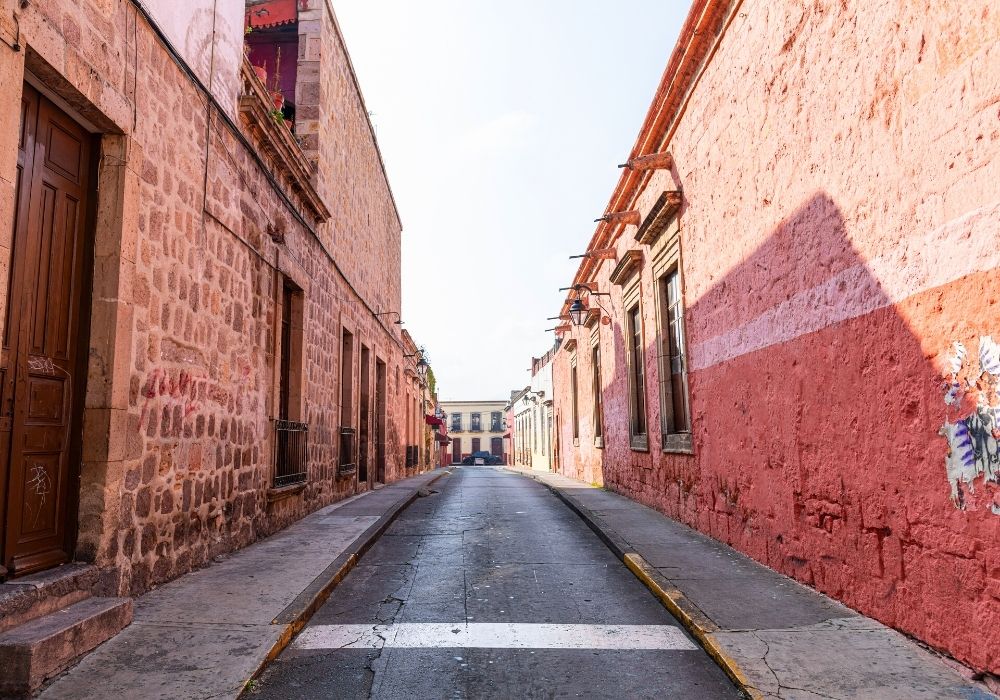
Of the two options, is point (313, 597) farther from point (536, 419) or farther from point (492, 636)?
point (536, 419)

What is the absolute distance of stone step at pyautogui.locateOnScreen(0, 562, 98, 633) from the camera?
3.35m

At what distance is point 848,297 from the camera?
445 cm

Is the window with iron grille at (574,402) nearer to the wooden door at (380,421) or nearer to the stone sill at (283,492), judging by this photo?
the wooden door at (380,421)

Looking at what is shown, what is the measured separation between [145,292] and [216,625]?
234 cm

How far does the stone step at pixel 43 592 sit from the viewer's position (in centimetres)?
335

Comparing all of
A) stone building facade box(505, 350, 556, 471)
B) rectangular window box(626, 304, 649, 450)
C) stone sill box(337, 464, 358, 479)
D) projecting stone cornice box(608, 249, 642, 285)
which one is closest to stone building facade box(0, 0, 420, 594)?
stone sill box(337, 464, 358, 479)

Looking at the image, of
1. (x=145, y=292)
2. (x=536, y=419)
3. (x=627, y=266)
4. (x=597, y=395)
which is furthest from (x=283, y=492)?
(x=536, y=419)

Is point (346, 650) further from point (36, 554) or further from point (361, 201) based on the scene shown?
point (361, 201)

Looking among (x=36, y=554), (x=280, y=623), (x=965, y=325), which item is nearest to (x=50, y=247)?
(x=36, y=554)

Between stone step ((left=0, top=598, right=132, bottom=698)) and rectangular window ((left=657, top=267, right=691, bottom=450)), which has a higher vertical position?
rectangular window ((left=657, top=267, right=691, bottom=450))

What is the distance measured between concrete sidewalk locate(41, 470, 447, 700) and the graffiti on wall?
145 inches

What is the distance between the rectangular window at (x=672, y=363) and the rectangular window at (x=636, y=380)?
1444 millimetres

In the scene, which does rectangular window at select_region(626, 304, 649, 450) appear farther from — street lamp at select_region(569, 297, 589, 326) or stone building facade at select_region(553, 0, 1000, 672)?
street lamp at select_region(569, 297, 589, 326)

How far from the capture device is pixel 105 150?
4.52 meters
